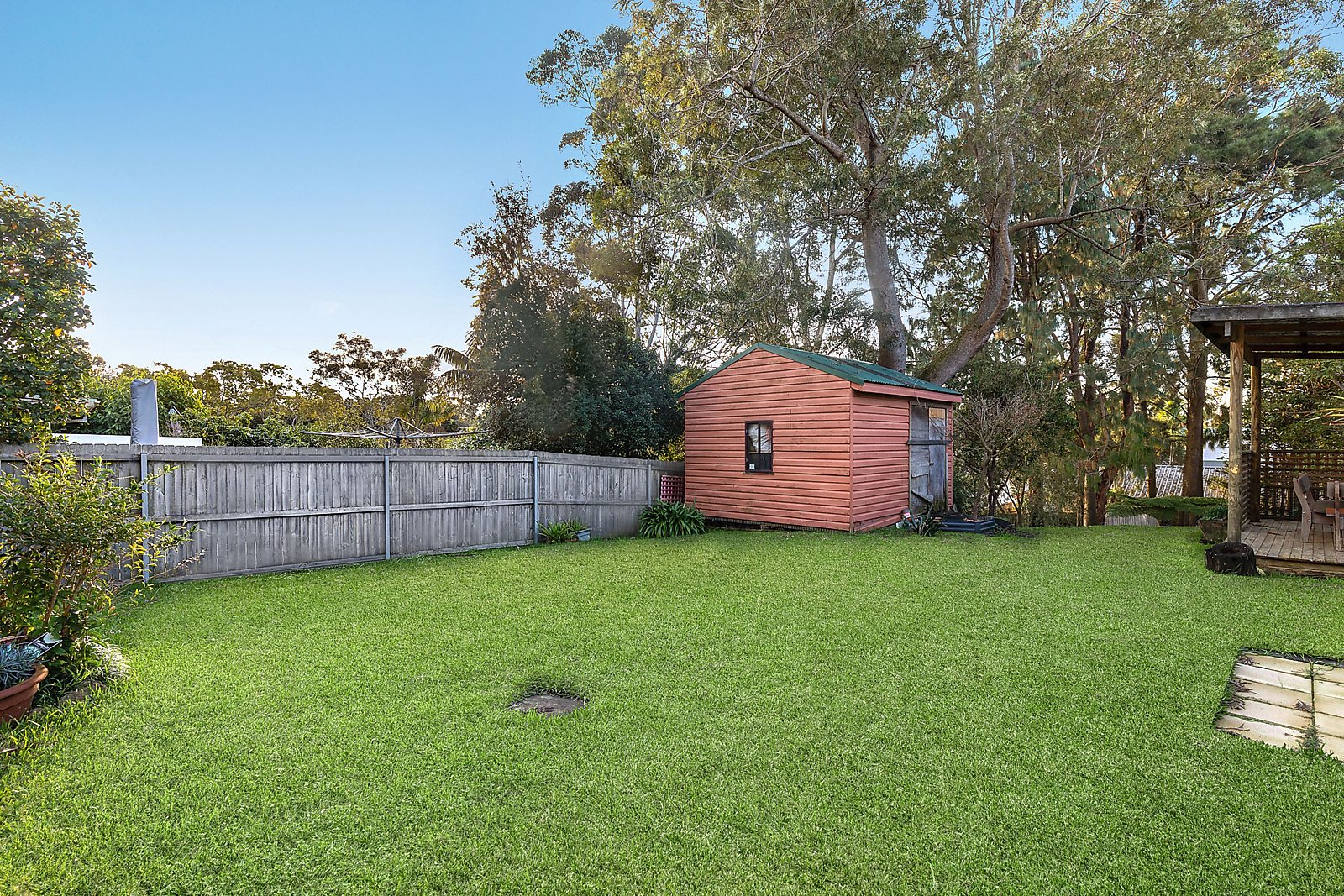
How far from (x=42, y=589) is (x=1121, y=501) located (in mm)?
16988

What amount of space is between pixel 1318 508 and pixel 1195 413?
9.49 meters

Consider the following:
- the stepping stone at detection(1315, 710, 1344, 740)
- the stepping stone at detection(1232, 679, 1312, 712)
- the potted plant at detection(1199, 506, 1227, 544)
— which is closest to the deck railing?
the potted plant at detection(1199, 506, 1227, 544)

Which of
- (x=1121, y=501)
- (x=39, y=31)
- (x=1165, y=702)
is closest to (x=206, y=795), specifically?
(x=1165, y=702)

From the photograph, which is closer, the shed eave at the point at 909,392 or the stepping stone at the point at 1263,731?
the stepping stone at the point at 1263,731

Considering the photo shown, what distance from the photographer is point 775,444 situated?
36.5 feet

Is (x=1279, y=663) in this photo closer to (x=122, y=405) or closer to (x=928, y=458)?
(x=928, y=458)

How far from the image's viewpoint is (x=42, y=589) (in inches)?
141

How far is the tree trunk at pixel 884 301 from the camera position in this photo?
53.7ft

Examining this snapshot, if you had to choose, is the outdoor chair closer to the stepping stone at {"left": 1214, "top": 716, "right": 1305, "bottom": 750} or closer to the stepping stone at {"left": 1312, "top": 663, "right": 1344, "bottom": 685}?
the stepping stone at {"left": 1312, "top": 663, "right": 1344, "bottom": 685}

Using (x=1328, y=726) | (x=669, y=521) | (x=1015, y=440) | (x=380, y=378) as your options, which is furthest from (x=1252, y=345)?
(x=380, y=378)

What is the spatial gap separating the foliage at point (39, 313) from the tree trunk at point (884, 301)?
A: 51.3ft

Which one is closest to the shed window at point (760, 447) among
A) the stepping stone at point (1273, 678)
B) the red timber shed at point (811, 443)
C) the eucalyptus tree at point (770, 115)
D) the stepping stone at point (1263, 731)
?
the red timber shed at point (811, 443)

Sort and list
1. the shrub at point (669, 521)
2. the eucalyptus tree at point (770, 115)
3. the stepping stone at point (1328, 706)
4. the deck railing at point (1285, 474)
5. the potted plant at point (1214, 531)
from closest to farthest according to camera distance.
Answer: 1. the stepping stone at point (1328, 706)
2. the potted plant at point (1214, 531)
3. the deck railing at point (1285, 474)
4. the shrub at point (669, 521)
5. the eucalyptus tree at point (770, 115)

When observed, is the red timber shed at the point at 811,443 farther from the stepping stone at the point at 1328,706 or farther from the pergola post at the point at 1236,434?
the stepping stone at the point at 1328,706
